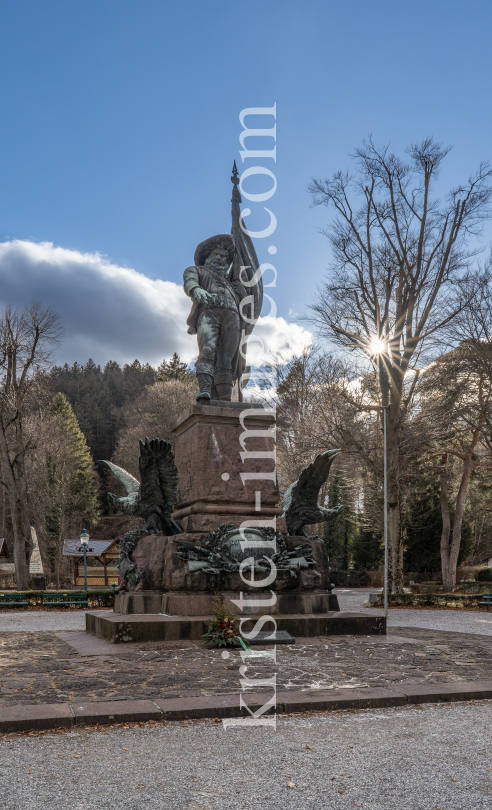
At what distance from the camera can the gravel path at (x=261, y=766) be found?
2.93 m

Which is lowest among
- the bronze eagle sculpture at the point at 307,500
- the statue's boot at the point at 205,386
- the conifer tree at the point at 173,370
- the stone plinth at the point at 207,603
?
the stone plinth at the point at 207,603

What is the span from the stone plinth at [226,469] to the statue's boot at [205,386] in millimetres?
342

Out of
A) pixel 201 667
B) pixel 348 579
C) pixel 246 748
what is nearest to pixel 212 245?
pixel 201 667

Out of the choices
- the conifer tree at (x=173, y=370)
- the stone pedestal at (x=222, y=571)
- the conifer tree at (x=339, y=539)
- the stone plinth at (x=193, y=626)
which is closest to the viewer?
the stone plinth at (x=193, y=626)

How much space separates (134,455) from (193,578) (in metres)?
31.9

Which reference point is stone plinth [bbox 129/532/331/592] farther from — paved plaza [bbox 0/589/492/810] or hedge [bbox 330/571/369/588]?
hedge [bbox 330/571/369/588]

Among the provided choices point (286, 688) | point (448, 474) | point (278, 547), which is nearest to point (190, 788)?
point (286, 688)

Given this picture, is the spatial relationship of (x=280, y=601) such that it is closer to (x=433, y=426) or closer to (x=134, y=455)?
(x=433, y=426)

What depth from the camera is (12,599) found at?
1970 centimetres

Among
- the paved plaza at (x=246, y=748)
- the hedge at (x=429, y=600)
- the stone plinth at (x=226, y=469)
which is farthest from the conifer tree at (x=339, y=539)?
the paved plaza at (x=246, y=748)

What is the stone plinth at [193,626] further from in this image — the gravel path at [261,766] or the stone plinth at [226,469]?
the gravel path at [261,766]

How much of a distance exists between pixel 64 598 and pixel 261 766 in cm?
1796

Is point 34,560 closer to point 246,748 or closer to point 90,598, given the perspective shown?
point 90,598

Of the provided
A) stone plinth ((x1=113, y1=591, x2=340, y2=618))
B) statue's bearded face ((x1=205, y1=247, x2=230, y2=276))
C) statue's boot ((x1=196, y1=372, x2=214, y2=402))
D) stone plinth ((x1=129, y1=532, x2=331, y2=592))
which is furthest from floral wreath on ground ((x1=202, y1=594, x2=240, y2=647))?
statue's bearded face ((x1=205, y1=247, x2=230, y2=276))
